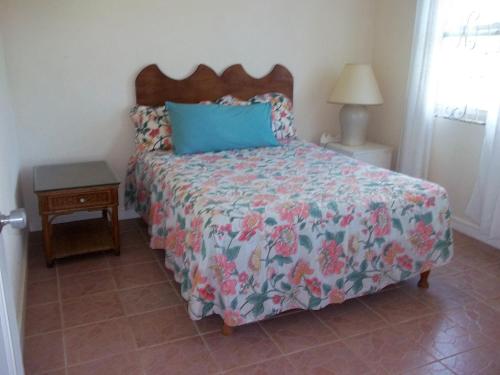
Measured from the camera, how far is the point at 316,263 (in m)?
2.11

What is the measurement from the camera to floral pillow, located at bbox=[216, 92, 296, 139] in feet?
11.5

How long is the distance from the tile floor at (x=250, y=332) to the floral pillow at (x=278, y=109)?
145cm

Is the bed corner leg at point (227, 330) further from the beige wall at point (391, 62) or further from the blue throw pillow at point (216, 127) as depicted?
the beige wall at point (391, 62)

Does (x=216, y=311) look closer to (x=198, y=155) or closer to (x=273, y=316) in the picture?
(x=273, y=316)

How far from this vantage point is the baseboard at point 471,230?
310 centimetres

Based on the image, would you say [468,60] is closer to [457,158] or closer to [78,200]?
[457,158]

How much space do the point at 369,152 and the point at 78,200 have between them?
2175 mm

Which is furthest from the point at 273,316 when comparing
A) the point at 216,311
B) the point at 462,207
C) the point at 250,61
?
the point at 250,61

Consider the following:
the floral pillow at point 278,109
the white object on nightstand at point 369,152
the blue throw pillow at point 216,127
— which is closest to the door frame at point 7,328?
the blue throw pillow at point 216,127

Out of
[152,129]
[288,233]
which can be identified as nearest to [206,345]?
[288,233]

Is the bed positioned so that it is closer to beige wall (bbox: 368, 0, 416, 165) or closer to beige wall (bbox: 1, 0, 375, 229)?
beige wall (bbox: 1, 0, 375, 229)

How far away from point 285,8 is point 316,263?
2.29 m

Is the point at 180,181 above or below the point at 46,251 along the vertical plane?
above

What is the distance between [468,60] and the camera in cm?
309
